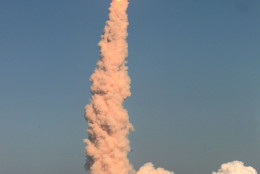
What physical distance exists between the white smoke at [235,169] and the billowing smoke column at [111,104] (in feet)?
50.8

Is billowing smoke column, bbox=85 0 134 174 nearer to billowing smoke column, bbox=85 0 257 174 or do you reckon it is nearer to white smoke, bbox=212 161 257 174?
billowing smoke column, bbox=85 0 257 174

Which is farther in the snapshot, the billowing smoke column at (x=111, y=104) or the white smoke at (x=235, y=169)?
the white smoke at (x=235, y=169)

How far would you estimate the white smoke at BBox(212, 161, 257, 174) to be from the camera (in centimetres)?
9962

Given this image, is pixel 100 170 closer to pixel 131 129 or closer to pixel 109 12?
pixel 131 129

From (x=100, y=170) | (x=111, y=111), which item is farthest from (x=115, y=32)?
(x=100, y=170)

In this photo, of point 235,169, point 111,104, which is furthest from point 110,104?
point 235,169

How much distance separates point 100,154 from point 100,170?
1878 mm

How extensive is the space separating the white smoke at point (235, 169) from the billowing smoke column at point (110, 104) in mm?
15716

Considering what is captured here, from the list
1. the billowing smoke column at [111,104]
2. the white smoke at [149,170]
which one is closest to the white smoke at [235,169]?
the white smoke at [149,170]

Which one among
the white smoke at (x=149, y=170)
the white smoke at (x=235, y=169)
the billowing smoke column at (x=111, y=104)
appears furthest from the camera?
the white smoke at (x=235, y=169)

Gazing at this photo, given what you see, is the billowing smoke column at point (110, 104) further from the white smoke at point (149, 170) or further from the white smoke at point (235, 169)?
the white smoke at point (235, 169)

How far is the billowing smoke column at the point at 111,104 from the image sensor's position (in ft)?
295

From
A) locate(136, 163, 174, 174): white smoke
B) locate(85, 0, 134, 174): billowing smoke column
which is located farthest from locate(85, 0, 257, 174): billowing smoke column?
locate(136, 163, 174, 174): white smoke

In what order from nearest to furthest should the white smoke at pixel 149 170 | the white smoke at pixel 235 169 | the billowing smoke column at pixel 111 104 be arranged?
the billowing smoke column at pixel 111 104 → the white smoke at pixel 149 170 → the white smoke at pixel 235 169
